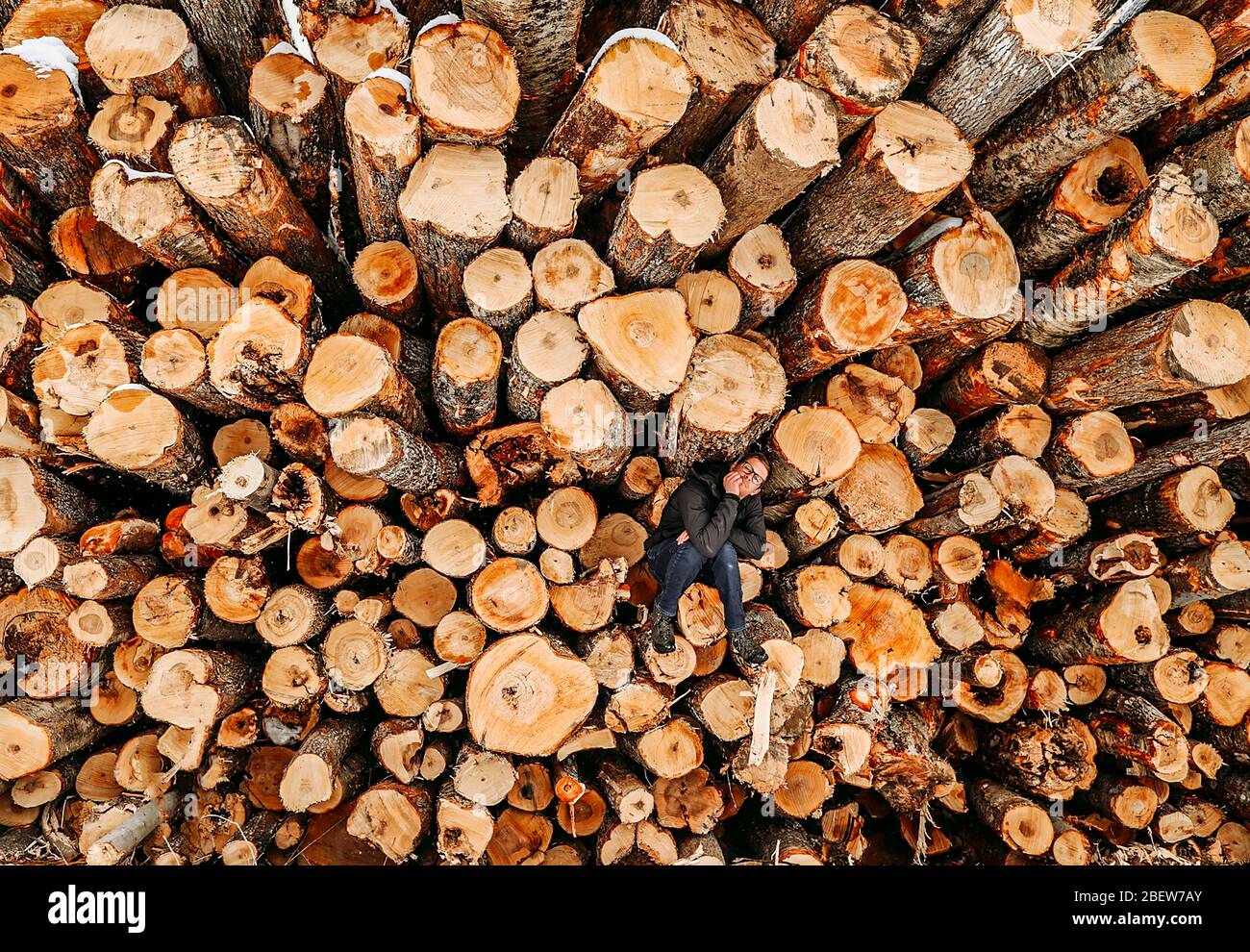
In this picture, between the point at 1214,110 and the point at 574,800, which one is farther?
A: the point at 574,800

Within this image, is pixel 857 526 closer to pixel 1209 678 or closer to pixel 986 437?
pixel 986 437

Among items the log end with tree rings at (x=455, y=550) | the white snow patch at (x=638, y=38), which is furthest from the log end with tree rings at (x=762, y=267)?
the log end with tree rings at (x=455, y=550)

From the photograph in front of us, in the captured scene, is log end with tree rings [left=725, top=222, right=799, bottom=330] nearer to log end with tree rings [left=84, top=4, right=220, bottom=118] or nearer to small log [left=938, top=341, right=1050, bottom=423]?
small log [left=938, top=341, right=1050, bottom=423]

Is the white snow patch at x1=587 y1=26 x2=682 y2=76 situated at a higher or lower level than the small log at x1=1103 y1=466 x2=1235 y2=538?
higher

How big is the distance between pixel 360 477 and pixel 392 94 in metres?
1.67

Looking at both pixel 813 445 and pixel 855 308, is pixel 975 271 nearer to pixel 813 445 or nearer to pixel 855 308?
pixel 855 308

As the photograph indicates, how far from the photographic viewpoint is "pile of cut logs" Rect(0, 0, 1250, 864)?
3.13 m

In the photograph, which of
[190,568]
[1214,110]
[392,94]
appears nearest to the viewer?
[392,94]

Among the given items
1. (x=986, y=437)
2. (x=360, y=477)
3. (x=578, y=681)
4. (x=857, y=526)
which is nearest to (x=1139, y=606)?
(x=986, y=437)

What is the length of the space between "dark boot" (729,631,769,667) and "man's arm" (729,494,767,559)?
424 millimetres

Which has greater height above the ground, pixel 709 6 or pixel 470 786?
pixel 709 6

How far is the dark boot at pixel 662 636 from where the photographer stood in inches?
143

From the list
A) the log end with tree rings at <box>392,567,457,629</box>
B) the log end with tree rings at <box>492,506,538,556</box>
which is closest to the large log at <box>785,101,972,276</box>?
the log end with tree rings at <box>492,506,538,556</box>
